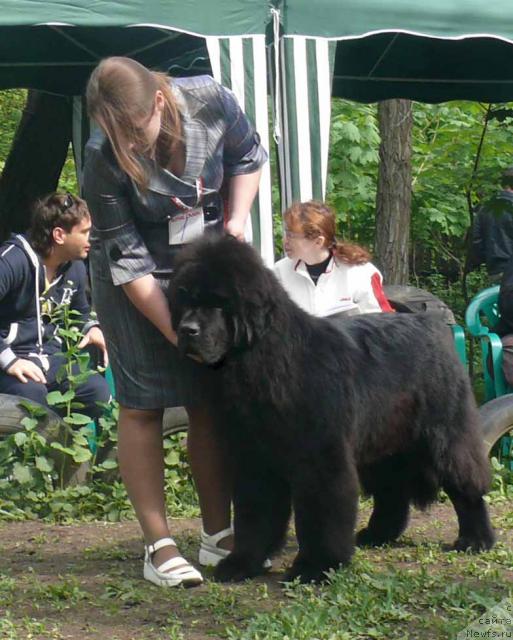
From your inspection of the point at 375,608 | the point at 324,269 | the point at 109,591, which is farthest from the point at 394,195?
the point at 375,608

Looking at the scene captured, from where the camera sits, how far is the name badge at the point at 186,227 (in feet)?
13.3

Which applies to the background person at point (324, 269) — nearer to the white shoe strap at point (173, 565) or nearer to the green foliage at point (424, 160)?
the white shoe strap at point (173, 565)

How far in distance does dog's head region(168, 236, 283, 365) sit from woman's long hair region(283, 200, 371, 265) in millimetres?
2121

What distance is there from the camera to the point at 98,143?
3.89 metres

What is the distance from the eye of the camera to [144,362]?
410cm

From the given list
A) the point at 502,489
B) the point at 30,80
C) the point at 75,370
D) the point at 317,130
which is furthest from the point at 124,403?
the point at 30,80

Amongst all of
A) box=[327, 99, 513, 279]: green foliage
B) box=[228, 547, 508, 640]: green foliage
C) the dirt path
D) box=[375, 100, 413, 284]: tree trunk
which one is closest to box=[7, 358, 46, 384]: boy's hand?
the dirt path

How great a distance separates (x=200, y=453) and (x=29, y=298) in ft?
6.66

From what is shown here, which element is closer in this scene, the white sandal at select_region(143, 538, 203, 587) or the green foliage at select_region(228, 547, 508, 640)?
the green foliage at select_region(228, 547, 508, 640)

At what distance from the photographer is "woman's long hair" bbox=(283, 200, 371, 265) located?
5965 millimetres

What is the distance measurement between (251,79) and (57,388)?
81.5 inches

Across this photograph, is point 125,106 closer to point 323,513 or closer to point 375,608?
point 323,513

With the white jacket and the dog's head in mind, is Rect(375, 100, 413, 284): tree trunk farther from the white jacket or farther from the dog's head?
the dog's head

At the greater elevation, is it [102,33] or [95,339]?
[102,33]
